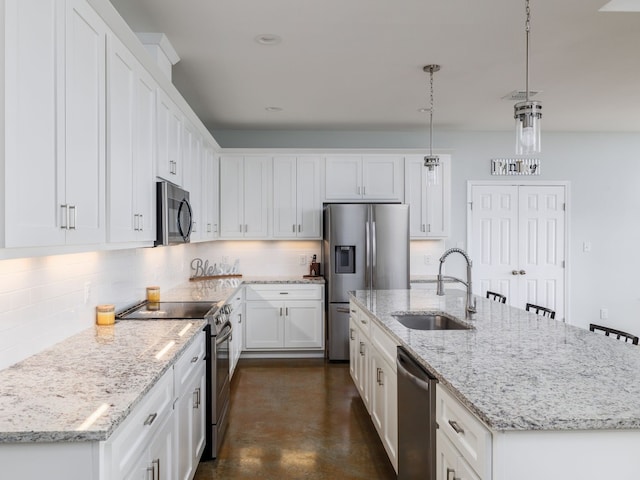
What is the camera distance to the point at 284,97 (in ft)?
14.8

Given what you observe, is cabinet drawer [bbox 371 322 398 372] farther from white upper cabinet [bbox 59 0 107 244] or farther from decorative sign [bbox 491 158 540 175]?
decorative sign [bbox 491 158 540 175]

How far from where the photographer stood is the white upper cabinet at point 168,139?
288 centimetres

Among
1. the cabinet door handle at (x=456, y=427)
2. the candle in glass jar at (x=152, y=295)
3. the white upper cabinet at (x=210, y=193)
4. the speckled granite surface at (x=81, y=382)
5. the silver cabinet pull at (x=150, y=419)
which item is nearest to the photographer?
the speckled granite surface at (x=81, y=382)

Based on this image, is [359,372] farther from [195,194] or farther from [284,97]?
[284,97]

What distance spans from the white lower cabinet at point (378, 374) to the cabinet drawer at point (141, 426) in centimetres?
113

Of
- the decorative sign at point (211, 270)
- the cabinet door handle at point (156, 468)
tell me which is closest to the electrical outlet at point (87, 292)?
the cabinet door handle at point (156, 468)

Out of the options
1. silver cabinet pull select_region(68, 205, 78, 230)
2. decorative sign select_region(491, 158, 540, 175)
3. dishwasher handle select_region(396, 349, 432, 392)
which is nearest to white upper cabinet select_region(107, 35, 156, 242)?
silver cabinet pull select_region(68, 205, 78, 230)

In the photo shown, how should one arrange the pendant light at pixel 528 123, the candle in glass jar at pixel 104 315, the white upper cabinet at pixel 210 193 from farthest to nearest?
the white upper cabinet at pixel 210 193
the candle in glass jar at pixel 104 315
the pendant light at pixel 528 123

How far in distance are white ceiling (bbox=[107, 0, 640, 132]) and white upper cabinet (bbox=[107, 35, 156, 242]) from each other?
0.61 meters

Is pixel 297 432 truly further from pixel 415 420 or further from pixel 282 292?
pixel 282 292

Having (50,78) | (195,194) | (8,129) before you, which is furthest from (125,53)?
(195,194)

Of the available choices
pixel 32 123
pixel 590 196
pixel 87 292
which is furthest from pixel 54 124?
pixel 590 196

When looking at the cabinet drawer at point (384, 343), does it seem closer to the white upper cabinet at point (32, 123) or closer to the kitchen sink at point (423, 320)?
the kitchen sink at point (423, 320)

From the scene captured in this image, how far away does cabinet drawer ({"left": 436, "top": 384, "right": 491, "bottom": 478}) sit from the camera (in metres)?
1.34
